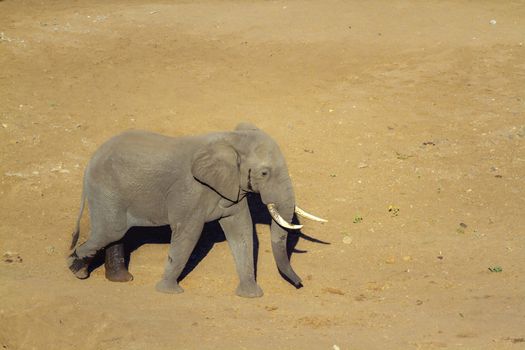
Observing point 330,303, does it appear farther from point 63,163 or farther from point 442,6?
point 442,6

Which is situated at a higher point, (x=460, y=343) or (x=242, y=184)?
(x=242, y=184)

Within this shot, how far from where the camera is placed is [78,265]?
1063 centimetres

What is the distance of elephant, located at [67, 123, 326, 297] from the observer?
9789 mm

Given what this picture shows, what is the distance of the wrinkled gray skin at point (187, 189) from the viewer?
32.1 ft

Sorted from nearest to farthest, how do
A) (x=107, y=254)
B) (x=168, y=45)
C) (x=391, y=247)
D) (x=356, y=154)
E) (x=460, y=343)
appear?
(x=460, y=343) → (x=107, y=254) → (x=391, y=247) → (x=356, y=154) → (x=168, y=45)

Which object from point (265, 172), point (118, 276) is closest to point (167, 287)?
point (118, 276)

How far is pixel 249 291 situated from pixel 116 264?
1.78 m

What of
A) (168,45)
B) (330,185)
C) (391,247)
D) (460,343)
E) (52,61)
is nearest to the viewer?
(460,343)

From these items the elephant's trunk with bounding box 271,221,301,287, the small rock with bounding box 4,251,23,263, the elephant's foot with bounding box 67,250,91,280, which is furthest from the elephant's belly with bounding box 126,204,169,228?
the small rock with bounding box 4,251,23,263

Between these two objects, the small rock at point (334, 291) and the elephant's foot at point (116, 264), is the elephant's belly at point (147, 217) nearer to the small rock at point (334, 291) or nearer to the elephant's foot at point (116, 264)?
the elephant's foot at point (116, 264)

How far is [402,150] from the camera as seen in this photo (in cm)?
1433

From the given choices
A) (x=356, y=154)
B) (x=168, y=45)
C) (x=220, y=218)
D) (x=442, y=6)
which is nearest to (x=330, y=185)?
(x=356, y=154)

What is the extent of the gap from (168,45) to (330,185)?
25.1ft

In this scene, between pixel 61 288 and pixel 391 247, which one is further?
pixel 391 247
